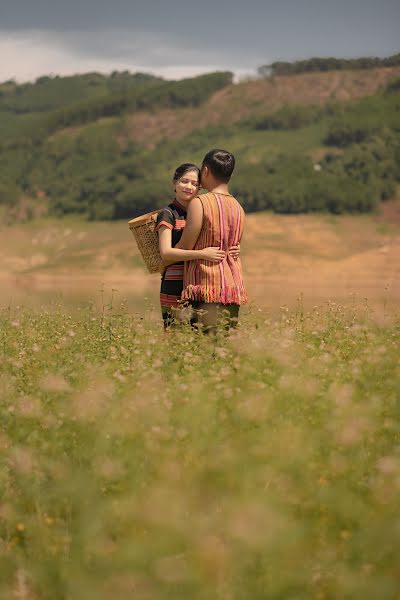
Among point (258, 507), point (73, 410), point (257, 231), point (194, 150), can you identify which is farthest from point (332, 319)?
point (194, 150)

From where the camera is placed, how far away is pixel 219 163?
7.10 metres

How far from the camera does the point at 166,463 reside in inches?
180

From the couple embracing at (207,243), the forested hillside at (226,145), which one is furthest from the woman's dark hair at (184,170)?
the forested hillside at (226,145)

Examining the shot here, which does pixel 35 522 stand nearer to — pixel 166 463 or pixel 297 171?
pixel 166 463

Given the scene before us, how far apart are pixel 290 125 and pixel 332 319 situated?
145 m

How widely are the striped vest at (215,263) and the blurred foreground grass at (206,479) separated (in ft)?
2.51

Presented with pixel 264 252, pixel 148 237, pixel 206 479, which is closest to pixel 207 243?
pixel 148 237

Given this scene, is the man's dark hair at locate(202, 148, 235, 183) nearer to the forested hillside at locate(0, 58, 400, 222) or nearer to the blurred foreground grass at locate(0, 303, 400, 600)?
the blurred foreground grass at locate(0, 303, 400, 600)

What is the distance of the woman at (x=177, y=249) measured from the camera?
23.4 ft

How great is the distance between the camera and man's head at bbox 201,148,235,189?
280 inches

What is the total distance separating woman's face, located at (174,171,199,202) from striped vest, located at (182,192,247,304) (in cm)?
17

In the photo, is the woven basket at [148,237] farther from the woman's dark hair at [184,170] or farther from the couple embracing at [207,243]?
the woman's dark hair at [184,170]

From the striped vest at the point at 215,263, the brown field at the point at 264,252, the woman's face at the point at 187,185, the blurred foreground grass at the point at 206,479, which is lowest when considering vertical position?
the brown field at the point at 264,252

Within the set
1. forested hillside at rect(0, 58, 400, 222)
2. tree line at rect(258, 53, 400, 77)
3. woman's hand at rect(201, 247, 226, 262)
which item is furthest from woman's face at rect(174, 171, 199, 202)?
tree line at rect(258, 53, 400, 77)
